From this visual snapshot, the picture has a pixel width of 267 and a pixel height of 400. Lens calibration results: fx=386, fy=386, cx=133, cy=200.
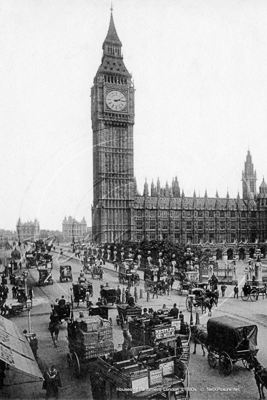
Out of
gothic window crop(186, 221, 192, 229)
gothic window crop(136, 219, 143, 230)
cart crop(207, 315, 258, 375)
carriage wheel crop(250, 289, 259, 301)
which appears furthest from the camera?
gothic window crop(186, 221, 192, 229)

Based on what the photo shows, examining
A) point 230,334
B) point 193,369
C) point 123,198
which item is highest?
point 123,198

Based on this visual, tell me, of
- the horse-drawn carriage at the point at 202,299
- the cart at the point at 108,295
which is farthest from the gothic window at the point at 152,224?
the cart at the point at 108,295

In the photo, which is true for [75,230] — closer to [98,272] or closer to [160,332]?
[98,272]

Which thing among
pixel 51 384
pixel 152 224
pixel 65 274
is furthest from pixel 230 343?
pixel 152 224

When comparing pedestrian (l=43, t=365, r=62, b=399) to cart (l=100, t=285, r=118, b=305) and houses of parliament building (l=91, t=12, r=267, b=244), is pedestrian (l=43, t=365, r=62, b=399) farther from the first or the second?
houses of parliament building (l=91, t=12, r=267, b=244)

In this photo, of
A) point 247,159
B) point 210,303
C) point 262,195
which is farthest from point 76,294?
point 247,159

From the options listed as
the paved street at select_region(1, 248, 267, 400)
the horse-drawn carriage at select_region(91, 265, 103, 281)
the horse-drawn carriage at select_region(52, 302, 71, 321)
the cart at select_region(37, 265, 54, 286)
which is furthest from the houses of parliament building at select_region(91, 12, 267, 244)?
the horse-drawn carriage at select_region(52, 302, 71, 321)

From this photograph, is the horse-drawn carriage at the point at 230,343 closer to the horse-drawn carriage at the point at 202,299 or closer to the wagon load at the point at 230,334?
the wagon load at the point at 230,334
